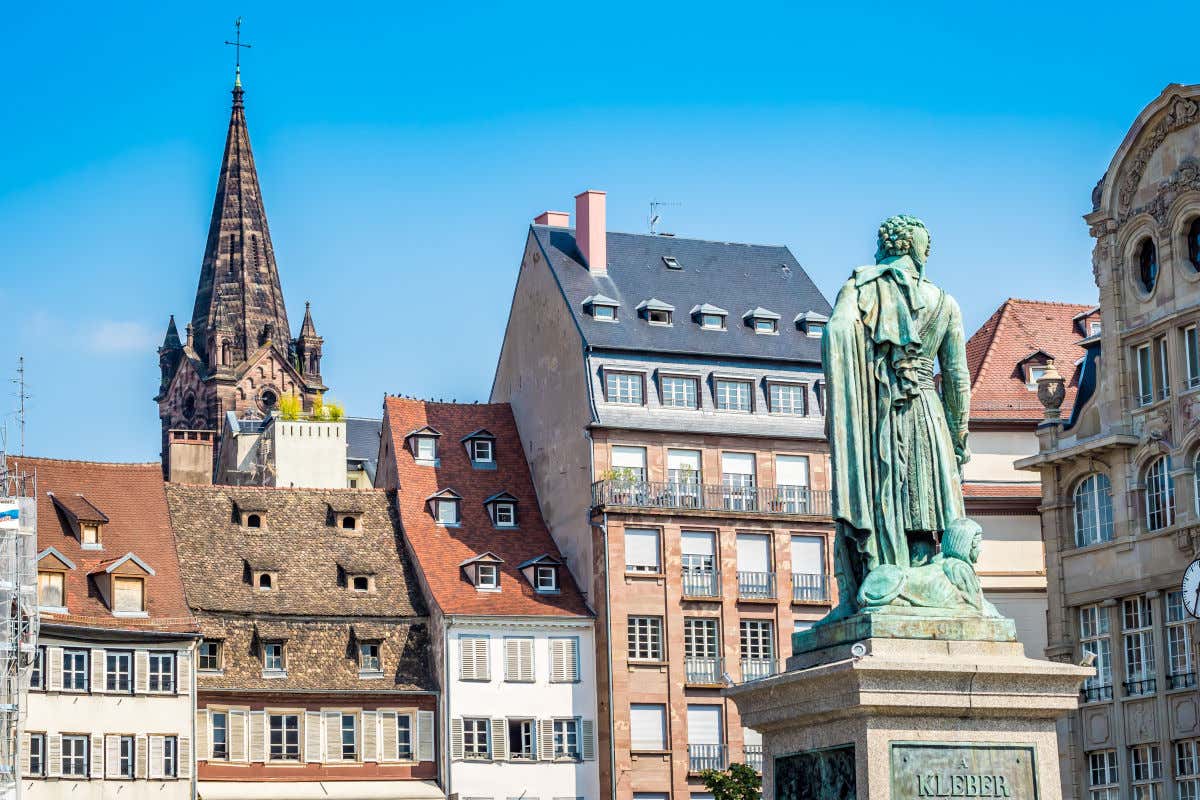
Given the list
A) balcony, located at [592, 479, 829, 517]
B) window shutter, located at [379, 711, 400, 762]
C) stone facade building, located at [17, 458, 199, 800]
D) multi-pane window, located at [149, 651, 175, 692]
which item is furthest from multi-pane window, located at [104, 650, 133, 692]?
balcony, located at [592, 479, 829, 517]

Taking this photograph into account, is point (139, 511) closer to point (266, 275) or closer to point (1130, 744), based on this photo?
point (1130, 744)

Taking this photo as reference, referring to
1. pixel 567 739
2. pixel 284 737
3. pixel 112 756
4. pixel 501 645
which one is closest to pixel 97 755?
pixel 112 756

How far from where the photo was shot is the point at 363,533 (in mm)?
70250

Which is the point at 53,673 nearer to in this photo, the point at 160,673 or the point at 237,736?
the point at 160,673

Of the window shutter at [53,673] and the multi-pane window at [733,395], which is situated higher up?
the multi-pane window at [733,395]

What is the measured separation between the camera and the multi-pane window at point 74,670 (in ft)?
207

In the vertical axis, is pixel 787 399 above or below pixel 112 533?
above

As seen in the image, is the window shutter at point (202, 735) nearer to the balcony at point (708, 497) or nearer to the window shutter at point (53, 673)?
the window shutter at point (53, 673)

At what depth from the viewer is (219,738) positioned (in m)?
64.6

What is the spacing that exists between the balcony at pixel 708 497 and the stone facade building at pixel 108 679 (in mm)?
13005

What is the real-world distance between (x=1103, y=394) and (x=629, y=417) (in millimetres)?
16865

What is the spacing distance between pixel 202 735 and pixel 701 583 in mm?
15376

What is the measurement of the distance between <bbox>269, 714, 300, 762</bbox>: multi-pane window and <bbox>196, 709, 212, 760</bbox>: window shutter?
179 centimetres

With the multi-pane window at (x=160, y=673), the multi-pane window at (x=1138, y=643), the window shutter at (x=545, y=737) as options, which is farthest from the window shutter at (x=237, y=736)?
the multi-pane window at (x=1138, y=643)
